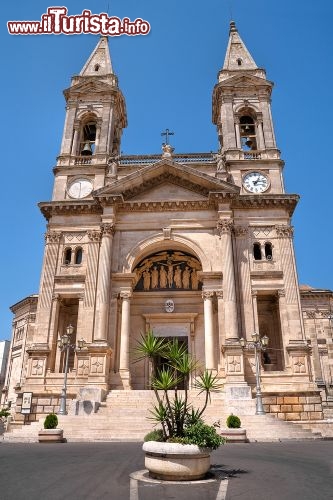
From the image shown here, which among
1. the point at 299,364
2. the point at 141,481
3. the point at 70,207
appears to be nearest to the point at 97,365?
the point at 70,207

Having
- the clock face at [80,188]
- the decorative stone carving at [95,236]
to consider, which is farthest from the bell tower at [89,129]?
the decorative stone carving at [95,236]

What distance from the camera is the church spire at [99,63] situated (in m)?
35.7

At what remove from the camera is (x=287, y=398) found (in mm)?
22391

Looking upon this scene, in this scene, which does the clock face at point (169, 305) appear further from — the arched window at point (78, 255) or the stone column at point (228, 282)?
the arched window at point (78, 255)

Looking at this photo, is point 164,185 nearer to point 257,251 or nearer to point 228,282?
point 257,251

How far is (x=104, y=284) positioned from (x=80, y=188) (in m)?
8.54

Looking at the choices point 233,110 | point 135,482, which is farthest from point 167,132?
point 135,482

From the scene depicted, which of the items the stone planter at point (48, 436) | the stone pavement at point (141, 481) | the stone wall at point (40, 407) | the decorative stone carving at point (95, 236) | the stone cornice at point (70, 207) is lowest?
the stone pavement at point (141, 481)

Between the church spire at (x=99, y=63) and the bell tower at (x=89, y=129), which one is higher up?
the church spire at (x=99, y=63)

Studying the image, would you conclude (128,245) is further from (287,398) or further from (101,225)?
(287,398)

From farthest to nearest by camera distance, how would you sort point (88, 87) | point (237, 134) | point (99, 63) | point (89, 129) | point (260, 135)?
point (99, 63) < point (89, 129) < point (88, 87) < point (260, 135) < point (237, 134)

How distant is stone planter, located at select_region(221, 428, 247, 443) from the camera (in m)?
16.3

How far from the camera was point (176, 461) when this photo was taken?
799cm

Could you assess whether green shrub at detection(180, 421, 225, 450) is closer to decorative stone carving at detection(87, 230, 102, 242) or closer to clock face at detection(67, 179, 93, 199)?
decorative stone carving at detection(87, 230, 102, 242)
